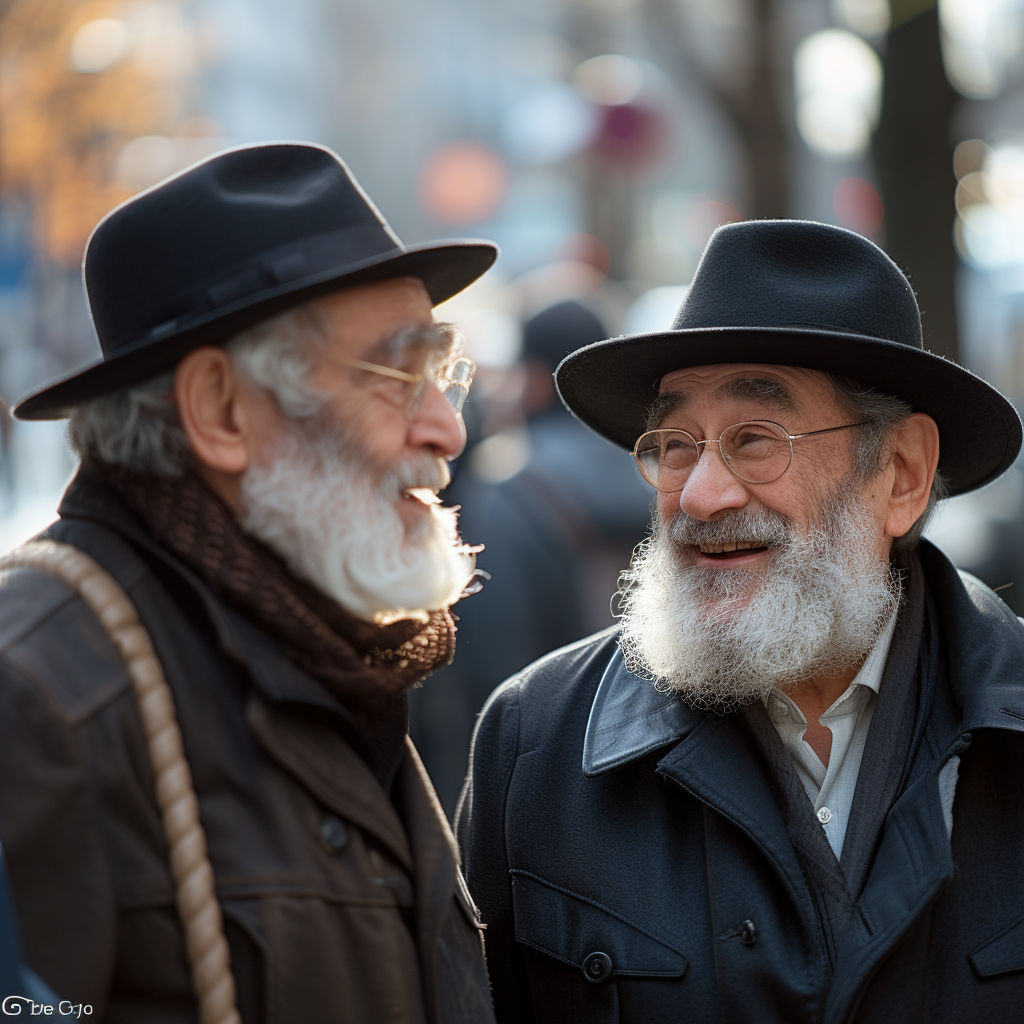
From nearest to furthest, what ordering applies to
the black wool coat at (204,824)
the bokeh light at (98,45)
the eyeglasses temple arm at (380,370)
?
the black wool coat at (204,824) < the eyeglasses temple arm at (380,370) < the bokeh light at (98,45)

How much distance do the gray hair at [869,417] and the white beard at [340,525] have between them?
3.71 feet

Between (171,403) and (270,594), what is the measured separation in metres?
0.38

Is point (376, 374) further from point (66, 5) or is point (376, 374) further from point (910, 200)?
point (66, 5)

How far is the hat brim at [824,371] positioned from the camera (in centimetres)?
279

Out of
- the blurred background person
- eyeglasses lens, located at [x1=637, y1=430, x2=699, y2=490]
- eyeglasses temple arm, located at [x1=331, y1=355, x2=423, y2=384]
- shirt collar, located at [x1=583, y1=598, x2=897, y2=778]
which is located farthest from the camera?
the blurred background person

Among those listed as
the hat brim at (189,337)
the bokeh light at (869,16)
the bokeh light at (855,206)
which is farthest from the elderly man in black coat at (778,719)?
the bokeh light at (855,206)

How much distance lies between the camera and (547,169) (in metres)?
18.7

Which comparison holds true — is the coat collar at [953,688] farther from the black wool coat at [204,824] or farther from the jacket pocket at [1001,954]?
the black wool coat at [204,824]

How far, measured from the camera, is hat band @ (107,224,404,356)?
7.06 ft

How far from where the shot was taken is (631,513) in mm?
5137

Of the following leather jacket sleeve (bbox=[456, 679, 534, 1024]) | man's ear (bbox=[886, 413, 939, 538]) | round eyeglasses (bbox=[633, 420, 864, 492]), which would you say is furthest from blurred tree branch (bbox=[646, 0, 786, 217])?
leather jacket sleeve (bbox=[456, 679, 534, 1024])

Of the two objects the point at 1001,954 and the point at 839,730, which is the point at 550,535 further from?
the point at 1001,954

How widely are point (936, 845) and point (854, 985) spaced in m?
0.31

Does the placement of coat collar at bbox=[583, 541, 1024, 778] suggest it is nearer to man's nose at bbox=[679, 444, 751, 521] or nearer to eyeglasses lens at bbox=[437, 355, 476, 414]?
man's nose at bbox=[679, 444, 751, 521]
